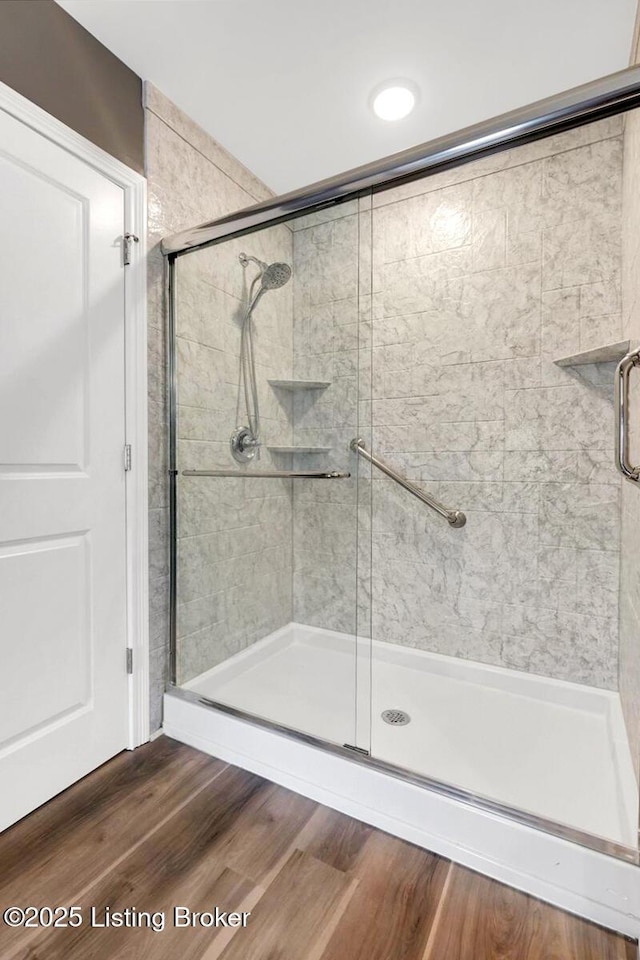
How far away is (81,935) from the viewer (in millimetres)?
1062

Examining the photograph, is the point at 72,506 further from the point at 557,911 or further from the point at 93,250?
the point at 557,911

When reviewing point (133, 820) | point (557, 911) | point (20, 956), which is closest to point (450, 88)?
point (557, 911)

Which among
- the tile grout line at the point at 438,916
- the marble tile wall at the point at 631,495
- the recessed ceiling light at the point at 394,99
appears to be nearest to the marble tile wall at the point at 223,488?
the recessed ceiling light at the point at 394,99

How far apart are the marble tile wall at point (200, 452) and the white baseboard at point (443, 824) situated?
322mm

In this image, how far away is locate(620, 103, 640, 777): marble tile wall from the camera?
1.41 meters

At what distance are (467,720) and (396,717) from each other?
277mm

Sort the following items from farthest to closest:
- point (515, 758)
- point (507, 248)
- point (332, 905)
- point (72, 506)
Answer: point (507, 248), point (515, 758), point (72, 506), point (332, 905)

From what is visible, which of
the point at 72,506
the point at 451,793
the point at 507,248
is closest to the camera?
the point at 451,793

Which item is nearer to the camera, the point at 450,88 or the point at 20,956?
the point at 20,956

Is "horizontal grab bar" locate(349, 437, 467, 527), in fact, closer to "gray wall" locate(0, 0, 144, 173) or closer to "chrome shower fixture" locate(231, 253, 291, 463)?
"chrome shower fixture" locate(231, 253, 291, 463)

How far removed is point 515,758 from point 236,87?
8.43 feet

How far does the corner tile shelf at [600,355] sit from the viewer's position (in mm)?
1589

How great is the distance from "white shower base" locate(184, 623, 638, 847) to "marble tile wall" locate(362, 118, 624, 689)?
0.47ft

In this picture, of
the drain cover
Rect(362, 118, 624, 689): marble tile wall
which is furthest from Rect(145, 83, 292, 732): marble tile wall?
the drain cover
